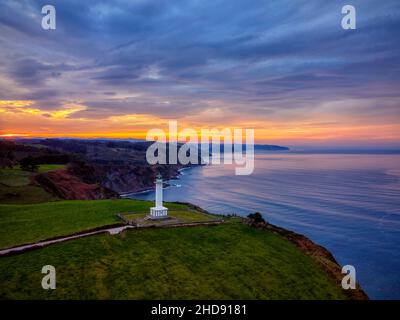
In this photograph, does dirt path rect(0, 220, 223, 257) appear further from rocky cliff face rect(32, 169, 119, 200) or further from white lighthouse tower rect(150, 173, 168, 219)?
rocky cliff face rect(32, 169, 119, 200)

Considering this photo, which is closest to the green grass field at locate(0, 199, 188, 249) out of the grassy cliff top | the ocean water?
the grassy cliff top

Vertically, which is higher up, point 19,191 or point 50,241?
point 19,191

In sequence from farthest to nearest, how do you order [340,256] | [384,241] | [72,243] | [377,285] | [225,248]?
[384,241]
[340,256]
[377,285]
[225,248]
[72,243]

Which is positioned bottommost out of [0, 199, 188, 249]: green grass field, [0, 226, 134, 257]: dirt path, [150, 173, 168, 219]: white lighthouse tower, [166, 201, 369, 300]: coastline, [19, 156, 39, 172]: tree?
[166, 201, 369, 300]: coastline

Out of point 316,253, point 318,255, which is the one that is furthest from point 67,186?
point 318,255

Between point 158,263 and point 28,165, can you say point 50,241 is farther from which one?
point 28,165

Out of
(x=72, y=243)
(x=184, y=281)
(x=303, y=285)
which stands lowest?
(x=303, y=285)

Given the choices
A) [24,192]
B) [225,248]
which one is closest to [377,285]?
[225,248]
